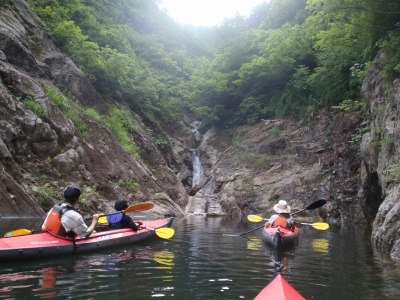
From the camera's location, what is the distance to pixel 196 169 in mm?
23516

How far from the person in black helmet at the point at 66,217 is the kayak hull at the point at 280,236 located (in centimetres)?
391

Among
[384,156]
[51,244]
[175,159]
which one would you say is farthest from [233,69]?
[51,244]

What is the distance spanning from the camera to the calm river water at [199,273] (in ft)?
14.0

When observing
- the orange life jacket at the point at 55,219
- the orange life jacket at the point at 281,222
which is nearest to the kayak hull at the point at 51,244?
the orange life jacket at the point at 55,219

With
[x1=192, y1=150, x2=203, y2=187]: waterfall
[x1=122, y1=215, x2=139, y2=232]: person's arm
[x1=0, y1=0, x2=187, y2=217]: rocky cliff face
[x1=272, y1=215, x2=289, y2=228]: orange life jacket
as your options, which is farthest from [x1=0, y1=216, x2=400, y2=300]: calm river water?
[x1=192, y1=150, x2=203, y2=187]: waterfall

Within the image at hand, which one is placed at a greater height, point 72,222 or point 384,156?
point 384,156

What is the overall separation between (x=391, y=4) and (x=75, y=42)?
1581 cm

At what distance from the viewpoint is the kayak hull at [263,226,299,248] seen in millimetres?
7843

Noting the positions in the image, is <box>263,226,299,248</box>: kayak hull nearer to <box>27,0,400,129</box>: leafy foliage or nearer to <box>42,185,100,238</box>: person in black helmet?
<box>42,185,100,238</box>: person in black helmet

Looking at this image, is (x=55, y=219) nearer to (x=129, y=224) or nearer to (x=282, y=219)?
(x=129, y=224)

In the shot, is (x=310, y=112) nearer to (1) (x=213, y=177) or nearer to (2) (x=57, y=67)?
(1) (x=213, y=177)

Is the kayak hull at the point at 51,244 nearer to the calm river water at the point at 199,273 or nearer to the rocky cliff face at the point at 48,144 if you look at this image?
the calm river water at the point at 199,273

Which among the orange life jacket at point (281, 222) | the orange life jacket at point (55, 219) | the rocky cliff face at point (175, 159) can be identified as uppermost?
the rocky cliff face at point (175, 159)

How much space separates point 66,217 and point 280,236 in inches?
166
